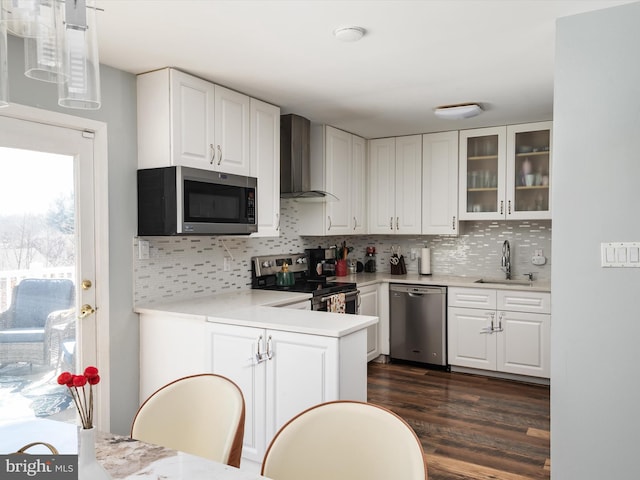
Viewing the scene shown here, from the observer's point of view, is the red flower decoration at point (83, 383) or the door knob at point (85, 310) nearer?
the red flower decoration at point (83, 383)

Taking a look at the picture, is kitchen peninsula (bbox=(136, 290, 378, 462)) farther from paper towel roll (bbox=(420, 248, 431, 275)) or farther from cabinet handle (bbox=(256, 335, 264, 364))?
paper towel roll (bbox=(420, 248, 431, 275))

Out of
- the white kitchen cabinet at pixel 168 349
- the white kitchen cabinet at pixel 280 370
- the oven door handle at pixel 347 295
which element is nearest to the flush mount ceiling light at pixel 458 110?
the oven door handle at pixel 347 295

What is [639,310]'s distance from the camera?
210cm

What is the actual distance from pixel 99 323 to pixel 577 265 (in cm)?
259

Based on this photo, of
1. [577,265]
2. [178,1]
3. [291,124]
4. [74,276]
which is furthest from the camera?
[291,124]

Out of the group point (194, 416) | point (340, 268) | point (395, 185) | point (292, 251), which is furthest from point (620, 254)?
point (340, 268)

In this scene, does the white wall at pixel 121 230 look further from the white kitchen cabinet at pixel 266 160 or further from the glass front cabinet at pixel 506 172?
the glass front cabinet at pixel 506 172

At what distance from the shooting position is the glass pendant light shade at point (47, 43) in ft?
3.00

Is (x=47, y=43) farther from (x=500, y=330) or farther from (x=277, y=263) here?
(x=500, y=330)

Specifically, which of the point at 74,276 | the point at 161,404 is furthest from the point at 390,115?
the point at 161,404

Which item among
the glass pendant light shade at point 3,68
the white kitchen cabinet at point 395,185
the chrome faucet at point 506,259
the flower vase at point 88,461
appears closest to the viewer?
the glass pendant light shade at point 3,68

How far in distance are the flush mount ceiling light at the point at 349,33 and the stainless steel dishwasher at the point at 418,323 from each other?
2.82 m

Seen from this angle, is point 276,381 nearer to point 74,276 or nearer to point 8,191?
point 74,276

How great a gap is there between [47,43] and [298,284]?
3.59 meters
